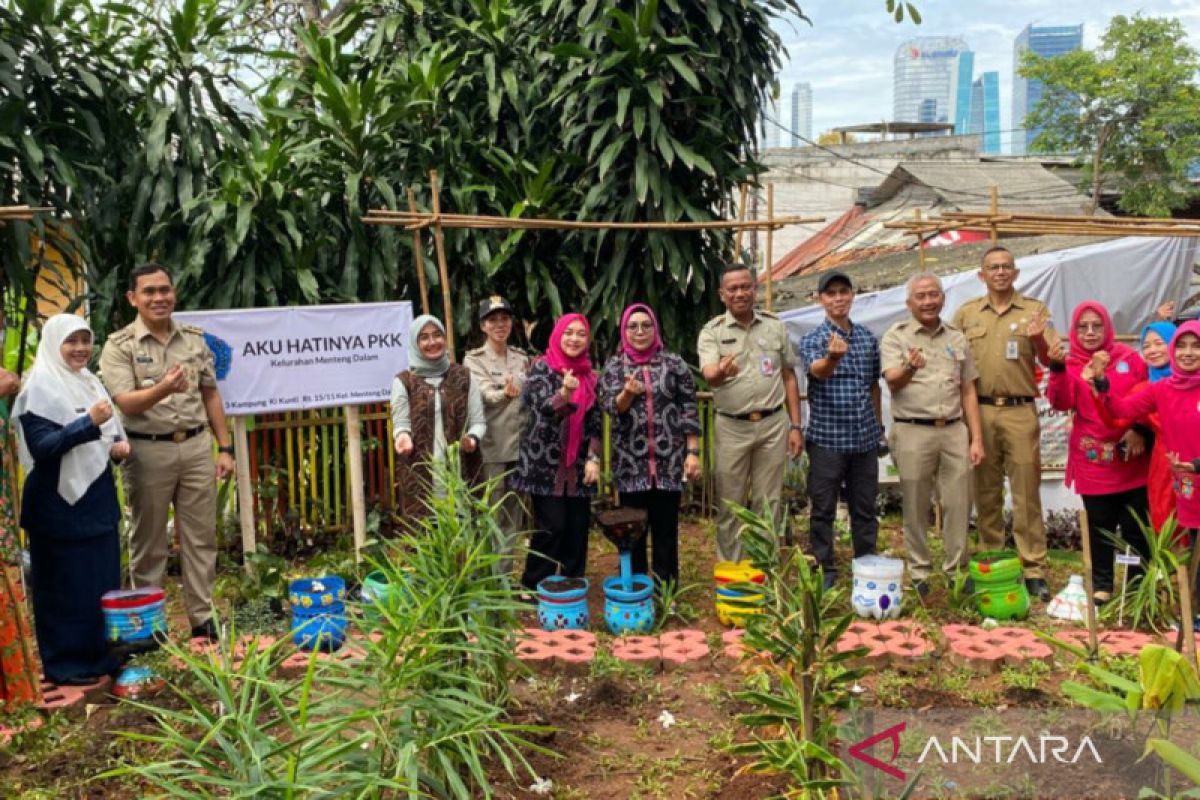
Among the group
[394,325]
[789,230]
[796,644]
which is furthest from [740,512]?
[789,230]

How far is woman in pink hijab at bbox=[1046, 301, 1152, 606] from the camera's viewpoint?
4875mm

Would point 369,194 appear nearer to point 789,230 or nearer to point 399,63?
point 399,63

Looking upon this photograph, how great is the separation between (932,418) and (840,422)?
432 millimetres

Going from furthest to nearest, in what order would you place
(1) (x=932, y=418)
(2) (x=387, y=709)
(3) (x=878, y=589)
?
(1) (x=932, y=418) → (3) (x=878, y=589) → (2) (x=387, y=709)

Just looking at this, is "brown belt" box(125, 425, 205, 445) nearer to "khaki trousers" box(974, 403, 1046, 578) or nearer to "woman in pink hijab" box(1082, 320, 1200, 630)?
"khaki trousers" box(974, 403, 1046, 578)

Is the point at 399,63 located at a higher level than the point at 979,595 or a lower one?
higher

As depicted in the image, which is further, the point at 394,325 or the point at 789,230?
the point at 789,230

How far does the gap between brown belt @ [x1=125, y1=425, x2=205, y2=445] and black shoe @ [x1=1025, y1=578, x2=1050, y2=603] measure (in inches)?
158

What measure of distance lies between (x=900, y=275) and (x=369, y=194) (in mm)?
4602

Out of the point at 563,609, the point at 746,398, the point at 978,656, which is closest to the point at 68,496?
the point at 563,609

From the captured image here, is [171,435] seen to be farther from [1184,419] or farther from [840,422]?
[1184,419]

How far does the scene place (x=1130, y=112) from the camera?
24.6m

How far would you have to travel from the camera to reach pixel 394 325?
568cm

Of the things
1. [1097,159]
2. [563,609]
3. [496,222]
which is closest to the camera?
[563,609]
